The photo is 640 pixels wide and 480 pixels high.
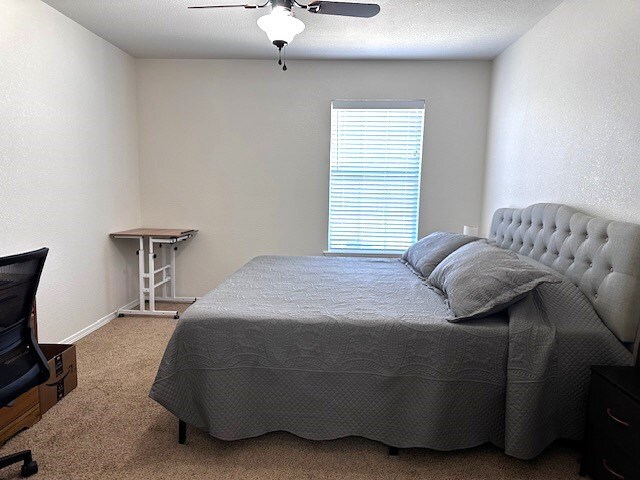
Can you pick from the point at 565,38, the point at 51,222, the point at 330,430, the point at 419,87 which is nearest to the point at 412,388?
the point at 330,430

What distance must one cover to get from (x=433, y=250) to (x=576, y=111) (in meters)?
1.28

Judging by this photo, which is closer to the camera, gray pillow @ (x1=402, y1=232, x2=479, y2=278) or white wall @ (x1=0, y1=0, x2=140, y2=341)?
white wall @ (x1=0, y1=0, x2=140, y2=341)

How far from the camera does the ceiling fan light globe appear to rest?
210 centimetres

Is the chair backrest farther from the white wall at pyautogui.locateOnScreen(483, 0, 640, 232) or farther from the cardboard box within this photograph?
the white wall at pyautogui.locateOnScreen(483, 0, 640, 232)

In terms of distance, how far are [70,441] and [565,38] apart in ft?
12.6

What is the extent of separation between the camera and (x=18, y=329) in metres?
1.70

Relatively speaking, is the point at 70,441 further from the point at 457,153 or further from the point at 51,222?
the point at 457,153

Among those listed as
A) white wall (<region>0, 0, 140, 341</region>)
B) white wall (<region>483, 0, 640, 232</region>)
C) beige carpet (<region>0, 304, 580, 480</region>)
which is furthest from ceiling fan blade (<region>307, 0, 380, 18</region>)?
beige carpet (<region>0, 304, 580, 480</region>)

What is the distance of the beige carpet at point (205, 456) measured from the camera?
5.82ft

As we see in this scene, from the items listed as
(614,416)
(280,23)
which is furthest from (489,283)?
(280,23)

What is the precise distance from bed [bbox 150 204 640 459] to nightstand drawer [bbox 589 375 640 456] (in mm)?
155

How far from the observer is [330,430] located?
6.22 ft

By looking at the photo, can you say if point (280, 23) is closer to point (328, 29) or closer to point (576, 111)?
point (328, 29)

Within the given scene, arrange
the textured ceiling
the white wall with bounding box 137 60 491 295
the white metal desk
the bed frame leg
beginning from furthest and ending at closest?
the white wall with bounding box 137 60 491 295, the white metal desk, the textured ceiling, the bed frame leg
